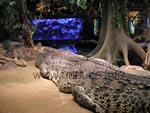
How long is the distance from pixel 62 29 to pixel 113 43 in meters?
5.67

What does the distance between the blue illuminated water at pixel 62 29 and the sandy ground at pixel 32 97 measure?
306 inches

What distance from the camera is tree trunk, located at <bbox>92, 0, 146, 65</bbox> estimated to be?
25.2 ft

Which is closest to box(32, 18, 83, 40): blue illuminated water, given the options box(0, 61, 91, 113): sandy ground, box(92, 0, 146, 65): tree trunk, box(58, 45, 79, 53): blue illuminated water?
box(58, 45, 79, 53): blue illuminated water

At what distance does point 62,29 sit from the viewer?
13.1m

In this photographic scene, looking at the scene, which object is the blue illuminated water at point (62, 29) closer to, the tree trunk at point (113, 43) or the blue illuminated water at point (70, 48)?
the blue illuminated water at point (70, 48)

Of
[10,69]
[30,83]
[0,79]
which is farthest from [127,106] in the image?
[10,69]

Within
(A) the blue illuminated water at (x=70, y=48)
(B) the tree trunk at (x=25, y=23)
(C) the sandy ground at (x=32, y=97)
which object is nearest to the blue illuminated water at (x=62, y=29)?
(A) the blue illuminated water at (x=70, y=48)

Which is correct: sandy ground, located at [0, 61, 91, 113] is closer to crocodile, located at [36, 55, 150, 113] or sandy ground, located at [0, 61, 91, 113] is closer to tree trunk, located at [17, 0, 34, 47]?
crocodile, located at [36, 55, 150, 113]

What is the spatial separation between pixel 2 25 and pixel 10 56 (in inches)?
123

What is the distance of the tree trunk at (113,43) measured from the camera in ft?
25.2

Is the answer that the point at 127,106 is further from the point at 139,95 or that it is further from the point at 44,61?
the point at 44,61

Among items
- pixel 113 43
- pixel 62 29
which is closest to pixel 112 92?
pixel 113 43

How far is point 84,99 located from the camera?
3.48 metres

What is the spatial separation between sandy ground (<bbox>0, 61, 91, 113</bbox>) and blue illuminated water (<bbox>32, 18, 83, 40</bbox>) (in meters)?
7.77
